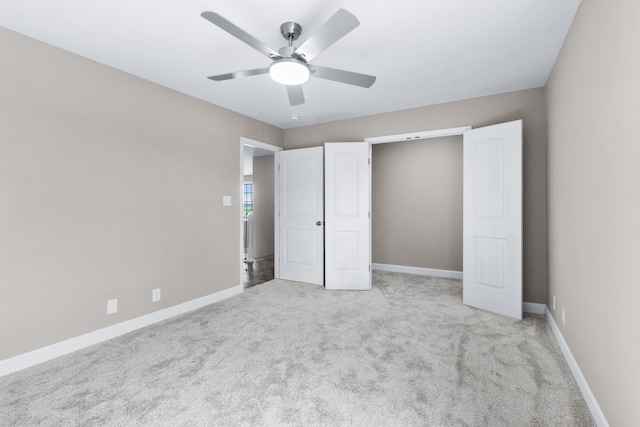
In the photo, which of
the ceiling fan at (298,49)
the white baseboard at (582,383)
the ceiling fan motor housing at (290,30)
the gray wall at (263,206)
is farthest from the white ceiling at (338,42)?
the gray wall at (263,206)

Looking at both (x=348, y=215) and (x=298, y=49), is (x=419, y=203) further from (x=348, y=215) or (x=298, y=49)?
(x=298, y=49)

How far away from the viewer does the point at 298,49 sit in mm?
1936

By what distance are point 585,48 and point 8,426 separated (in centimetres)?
400

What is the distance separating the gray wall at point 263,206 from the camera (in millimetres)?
7238

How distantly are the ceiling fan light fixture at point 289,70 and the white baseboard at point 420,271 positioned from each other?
4.04m

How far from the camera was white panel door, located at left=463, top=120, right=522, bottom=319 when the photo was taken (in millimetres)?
3115

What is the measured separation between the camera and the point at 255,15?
2.05m

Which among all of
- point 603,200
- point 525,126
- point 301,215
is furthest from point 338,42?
point 301,215

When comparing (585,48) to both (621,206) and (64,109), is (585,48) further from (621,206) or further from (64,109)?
(64,109)

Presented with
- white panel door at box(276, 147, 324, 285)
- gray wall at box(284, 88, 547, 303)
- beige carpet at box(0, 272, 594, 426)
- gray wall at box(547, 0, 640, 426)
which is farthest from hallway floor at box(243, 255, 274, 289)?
gray wall at box(547, 0, 640, 426)

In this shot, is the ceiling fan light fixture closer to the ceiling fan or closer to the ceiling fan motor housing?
the ceiling fan

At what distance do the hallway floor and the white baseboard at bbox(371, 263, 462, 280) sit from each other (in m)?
2.01

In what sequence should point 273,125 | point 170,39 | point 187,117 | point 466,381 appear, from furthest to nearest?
point 273,125 → point 187,117 → point 170,39 → point 466,381

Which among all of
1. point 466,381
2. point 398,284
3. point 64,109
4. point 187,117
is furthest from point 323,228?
point 64,109
